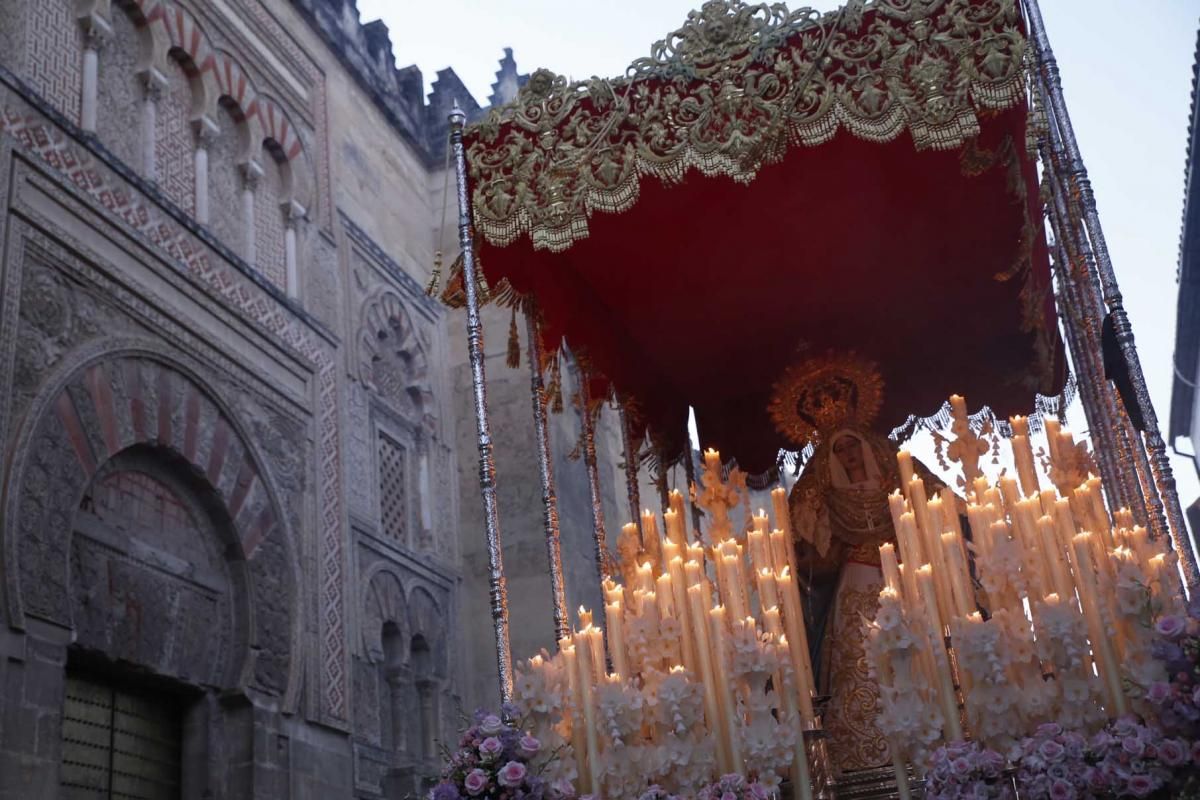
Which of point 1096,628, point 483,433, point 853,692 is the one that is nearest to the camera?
point 1096,628

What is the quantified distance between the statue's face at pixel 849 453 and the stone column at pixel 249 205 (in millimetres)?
3797

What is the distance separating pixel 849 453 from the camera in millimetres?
5266

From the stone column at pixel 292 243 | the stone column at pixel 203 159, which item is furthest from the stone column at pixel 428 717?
the stone column at pixel 203 159

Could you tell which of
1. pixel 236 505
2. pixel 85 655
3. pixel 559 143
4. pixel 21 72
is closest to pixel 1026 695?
pixel 559 143

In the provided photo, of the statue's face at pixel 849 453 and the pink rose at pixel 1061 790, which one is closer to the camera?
the pink rose at pixel 1061 790

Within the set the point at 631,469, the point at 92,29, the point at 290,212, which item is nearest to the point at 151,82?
the point at 92,29

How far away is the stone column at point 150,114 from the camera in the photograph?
6.39 meters

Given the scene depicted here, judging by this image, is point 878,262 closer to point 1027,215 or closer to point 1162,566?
point 1027,215

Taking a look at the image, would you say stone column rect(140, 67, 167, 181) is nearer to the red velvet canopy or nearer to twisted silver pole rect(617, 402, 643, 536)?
the red velvet canopy

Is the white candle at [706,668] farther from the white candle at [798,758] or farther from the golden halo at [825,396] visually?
the golden halo at [825,396]

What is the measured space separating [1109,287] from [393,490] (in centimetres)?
582

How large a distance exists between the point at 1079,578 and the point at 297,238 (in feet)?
19.1

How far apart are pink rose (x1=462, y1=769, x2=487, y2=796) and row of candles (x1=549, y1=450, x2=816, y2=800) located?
34 cm

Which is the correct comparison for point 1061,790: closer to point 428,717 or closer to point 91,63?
point 91,63
